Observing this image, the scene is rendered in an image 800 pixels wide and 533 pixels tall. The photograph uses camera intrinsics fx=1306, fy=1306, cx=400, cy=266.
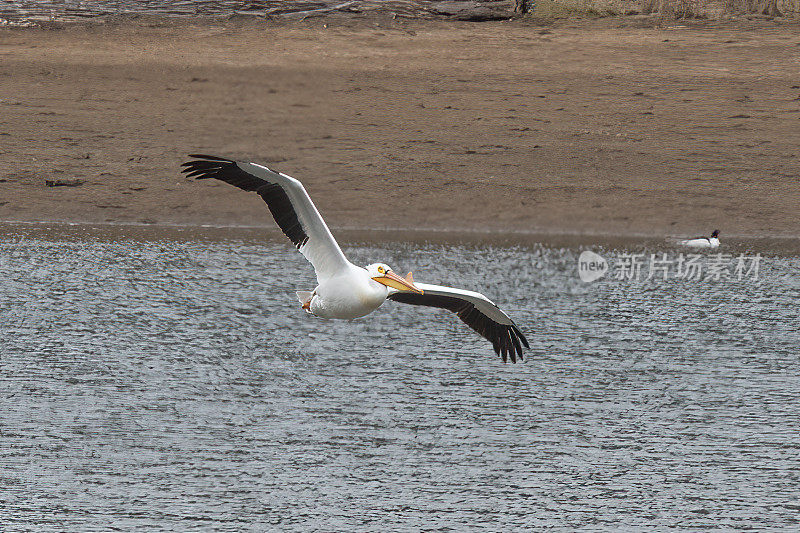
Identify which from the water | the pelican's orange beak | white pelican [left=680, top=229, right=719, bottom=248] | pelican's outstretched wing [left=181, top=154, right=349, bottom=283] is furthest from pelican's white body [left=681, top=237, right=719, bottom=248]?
pelican's outstretched wing [left=181, top=154, right=349, bottom=283]

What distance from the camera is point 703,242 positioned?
18.2m

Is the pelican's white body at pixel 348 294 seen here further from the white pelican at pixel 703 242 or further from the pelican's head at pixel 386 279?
the white pelican at pixel 703 242

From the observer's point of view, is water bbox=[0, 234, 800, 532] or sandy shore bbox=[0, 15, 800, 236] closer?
water bbox=[0, 234, 800, 532]

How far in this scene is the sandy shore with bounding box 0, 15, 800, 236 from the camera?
19328 mm

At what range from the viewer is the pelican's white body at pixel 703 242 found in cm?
1816

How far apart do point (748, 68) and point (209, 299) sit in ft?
33.1

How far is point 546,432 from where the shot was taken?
41.9 feet

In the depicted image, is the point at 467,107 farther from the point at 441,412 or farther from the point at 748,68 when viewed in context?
the point at 441,412

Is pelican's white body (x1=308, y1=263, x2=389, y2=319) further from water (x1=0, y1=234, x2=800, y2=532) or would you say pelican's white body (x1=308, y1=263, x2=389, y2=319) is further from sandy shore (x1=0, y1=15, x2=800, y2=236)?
sandy shore (x1=0, y1=15, x2=800, y2=236)

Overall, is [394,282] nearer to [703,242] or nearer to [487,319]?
[487,319]

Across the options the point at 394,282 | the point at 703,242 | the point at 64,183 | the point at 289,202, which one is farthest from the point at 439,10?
the point at 289,202

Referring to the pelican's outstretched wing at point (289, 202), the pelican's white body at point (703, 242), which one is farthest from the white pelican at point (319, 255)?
the pelican's white body at point (703, 242)

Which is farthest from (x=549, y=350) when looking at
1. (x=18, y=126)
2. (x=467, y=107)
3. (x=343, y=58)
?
(x=18, y=126)

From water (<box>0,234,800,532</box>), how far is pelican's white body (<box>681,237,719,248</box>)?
0.59m
